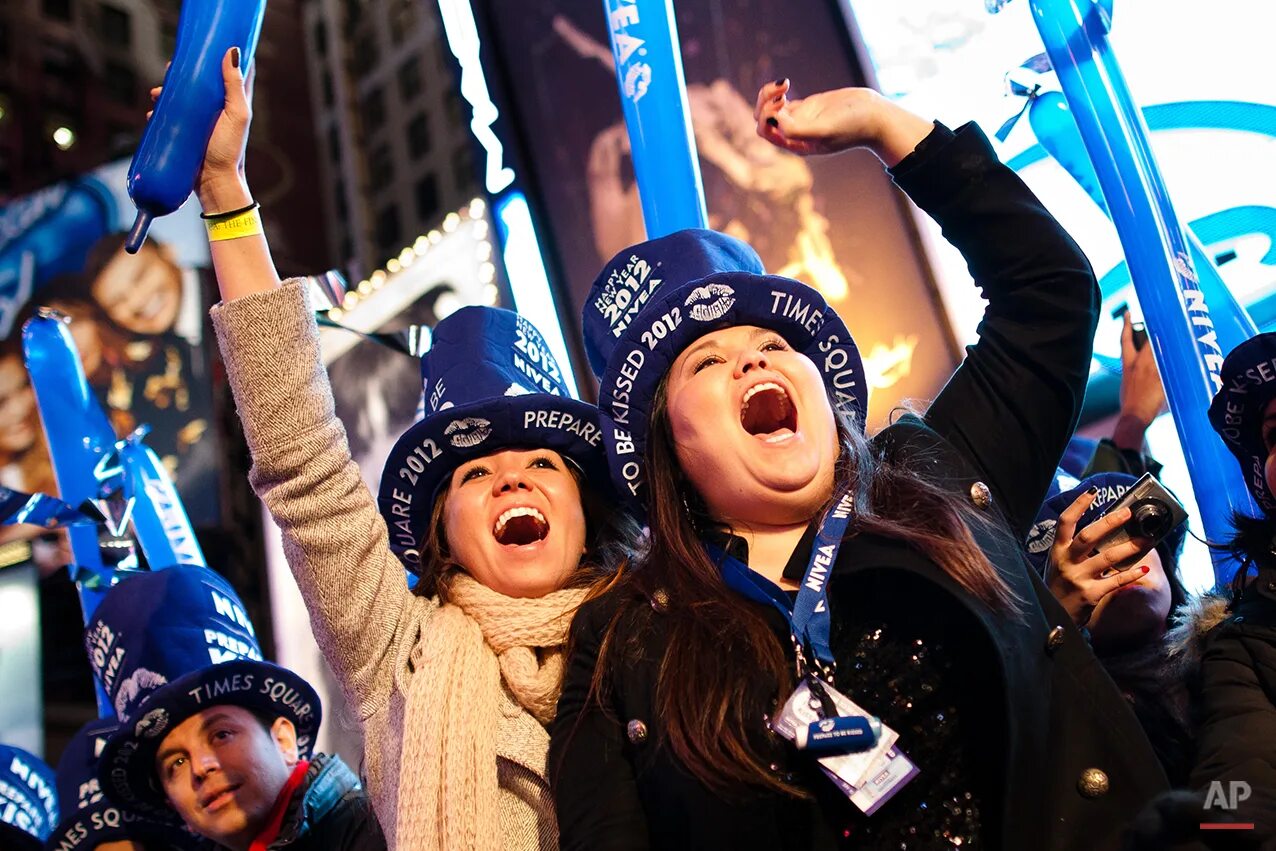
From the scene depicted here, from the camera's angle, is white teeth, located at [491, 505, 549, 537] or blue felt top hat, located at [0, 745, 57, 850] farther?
blue felt top hat, located at [0, 745, 57, 850]

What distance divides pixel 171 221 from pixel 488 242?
7209 mm

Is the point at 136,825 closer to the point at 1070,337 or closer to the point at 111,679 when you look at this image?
the point at 111,679

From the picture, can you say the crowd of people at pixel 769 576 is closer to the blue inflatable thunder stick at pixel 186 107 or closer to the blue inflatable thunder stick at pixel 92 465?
the blue inflatable thunder stick at pixel 186 107

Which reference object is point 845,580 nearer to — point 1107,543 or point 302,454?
point 1107,543

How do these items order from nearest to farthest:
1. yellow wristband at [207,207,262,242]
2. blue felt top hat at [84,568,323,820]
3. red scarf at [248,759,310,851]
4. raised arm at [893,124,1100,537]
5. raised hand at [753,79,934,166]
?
raised arm at [893,124,1100,537] < raised hand at [753,79,934,166] < yellow wristband at [207,207,262,242] < red scarf at [248,759,310,851] < blue felt top hat at [84,568,323,820]

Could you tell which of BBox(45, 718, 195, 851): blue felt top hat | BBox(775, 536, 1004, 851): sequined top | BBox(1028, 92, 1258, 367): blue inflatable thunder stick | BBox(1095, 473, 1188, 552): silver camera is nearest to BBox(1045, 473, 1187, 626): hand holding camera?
BBox(1095, 473, 1188, 552): silver camera

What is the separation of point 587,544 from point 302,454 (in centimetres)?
61

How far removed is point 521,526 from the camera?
2256 mm

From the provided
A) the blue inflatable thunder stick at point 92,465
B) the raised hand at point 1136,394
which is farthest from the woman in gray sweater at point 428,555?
the blue inflatable thunder stick at point 92,465

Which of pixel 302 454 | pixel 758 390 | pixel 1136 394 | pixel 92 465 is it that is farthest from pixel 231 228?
pixel 92 465

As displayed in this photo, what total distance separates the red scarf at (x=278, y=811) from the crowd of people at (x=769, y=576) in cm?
68

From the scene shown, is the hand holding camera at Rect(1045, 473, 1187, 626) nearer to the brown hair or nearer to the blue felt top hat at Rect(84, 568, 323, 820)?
the brown hair

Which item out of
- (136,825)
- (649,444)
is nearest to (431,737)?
(649,444)

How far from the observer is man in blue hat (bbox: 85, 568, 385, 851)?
107 inches
